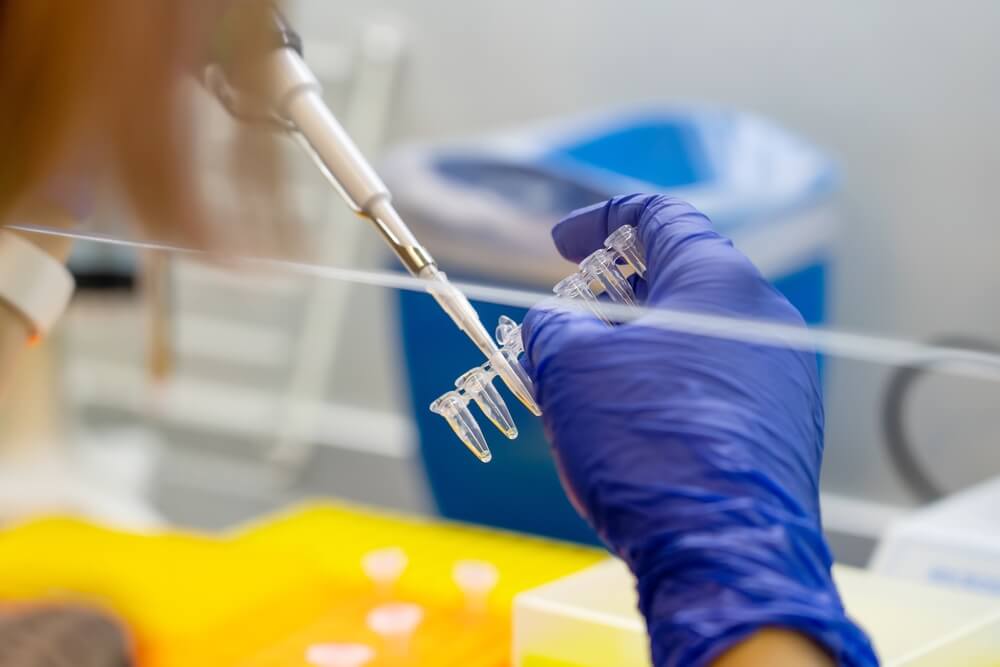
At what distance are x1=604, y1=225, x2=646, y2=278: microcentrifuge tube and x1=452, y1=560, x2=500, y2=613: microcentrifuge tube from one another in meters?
0.28

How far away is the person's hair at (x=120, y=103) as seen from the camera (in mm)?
343

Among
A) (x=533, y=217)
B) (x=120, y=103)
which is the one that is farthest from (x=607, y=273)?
(x=533, y=217)

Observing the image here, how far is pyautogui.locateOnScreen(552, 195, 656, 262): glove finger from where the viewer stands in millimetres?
557

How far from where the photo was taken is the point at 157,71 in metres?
0.35

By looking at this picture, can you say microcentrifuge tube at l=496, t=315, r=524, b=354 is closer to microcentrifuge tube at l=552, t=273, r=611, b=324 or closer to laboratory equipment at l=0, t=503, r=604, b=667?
microcentrifuge tube at l=552, t=273, r=611, b=324

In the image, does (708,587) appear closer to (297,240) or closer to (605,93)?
(297,240)

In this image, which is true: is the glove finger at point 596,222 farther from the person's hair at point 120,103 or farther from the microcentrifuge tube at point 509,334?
the person's hair at point 120,103

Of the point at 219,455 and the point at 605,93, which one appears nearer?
the point at 605,93

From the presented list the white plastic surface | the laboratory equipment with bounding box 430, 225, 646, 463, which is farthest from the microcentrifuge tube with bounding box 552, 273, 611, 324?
the white plastic surface

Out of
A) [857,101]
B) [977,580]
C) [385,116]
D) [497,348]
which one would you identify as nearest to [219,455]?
→ [385,116]

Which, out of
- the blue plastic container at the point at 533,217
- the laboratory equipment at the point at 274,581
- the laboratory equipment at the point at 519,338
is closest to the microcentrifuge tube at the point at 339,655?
the laboratory equipment at the point at 274,581

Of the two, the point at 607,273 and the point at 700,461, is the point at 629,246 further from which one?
the point at 700,461

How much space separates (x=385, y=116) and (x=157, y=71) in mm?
1594

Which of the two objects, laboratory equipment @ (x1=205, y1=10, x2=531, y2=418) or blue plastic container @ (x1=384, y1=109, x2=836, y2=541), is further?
blue plastic container @ (x1=384, y1=109, x2=836, y2=541)
